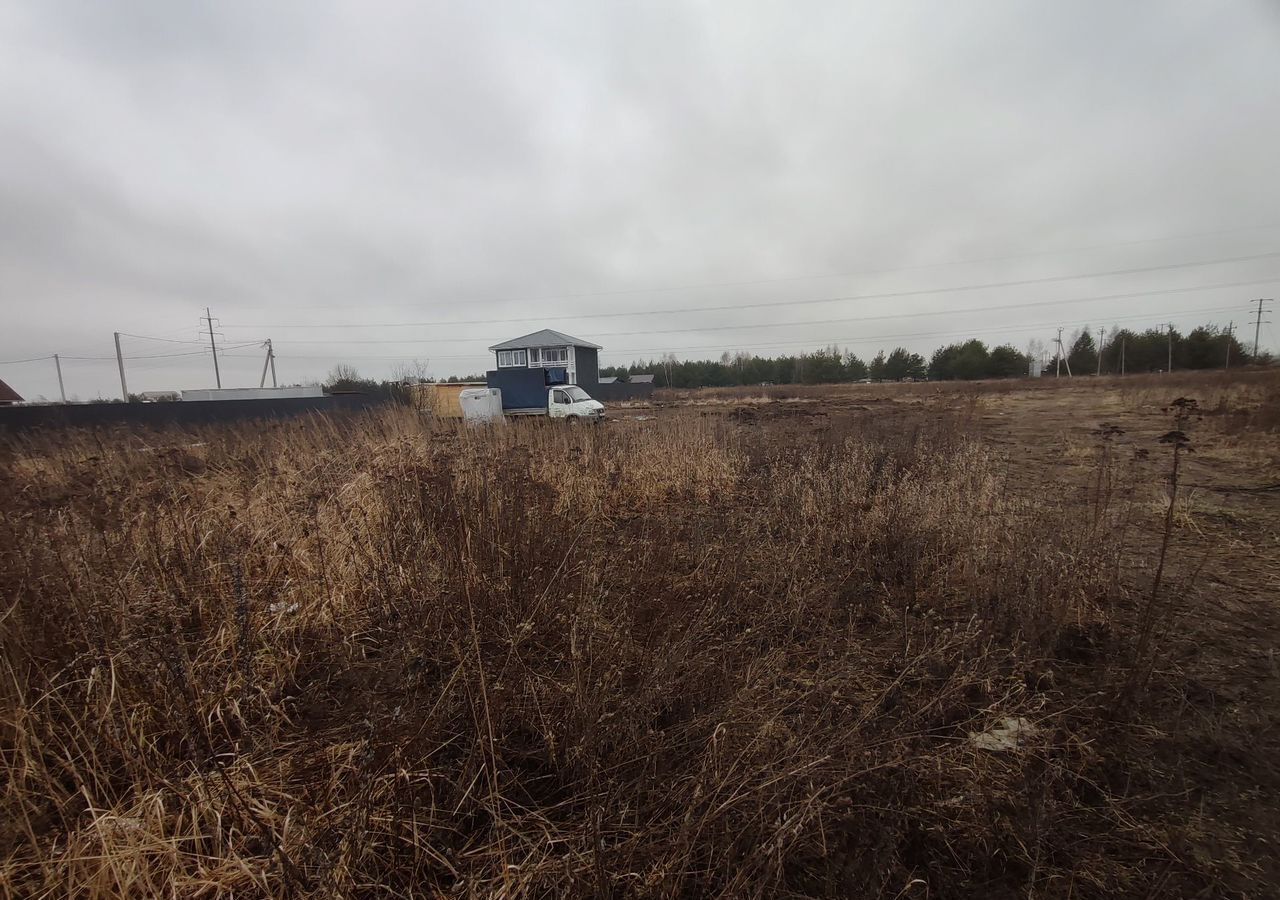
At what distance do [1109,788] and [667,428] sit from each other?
6687 millimetres

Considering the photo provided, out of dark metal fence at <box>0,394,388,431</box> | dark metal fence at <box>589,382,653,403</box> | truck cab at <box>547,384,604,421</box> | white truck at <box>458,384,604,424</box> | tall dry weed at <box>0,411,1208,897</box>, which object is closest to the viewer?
tall dry weed at <box>0,411,1208,897</box>

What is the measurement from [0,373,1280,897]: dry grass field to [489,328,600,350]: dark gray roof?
4013cm

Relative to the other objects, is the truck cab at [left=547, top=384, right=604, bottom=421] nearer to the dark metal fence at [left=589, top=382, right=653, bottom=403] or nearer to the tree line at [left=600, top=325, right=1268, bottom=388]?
the dark metal fence at [left=589, top=382, right=653, bottom=403]

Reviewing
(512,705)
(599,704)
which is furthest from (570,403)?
(599,704)

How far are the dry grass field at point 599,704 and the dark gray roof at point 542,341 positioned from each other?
4013 cm

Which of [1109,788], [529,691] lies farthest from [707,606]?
[1109,788]

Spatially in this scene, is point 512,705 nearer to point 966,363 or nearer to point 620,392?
point 620,392

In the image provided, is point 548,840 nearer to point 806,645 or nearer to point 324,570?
point 806,645

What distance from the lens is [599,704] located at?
172 cm

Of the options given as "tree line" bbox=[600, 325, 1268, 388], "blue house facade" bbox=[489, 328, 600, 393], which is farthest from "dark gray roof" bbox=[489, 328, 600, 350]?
"tree line" bbox=[600, 325, 1268, 388]

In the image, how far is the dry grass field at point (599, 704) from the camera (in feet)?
4.45

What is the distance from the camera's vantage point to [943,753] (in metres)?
1.86

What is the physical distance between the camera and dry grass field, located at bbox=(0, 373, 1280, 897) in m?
1.36

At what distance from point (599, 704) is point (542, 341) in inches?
1723
